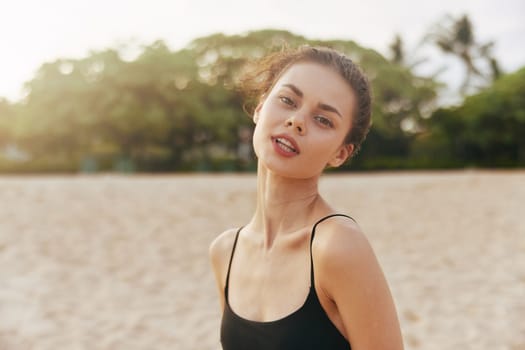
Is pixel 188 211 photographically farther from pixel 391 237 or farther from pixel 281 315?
pixel 281 315

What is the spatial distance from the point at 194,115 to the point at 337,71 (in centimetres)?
2027

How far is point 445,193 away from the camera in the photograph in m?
12.0

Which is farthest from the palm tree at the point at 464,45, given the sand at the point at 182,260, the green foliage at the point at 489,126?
the sand at the point at 182,260

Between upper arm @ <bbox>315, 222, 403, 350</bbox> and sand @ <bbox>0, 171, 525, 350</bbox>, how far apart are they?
11.8ft

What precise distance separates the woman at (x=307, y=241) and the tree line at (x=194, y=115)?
18.2 m

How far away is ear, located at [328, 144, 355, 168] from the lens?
4.20 feet

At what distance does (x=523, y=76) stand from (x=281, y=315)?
31046 mm

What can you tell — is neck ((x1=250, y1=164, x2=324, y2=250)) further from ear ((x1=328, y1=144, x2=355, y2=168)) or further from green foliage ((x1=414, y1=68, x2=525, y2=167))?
green foliage ((x1=414, y1=68, x2=525, y2=167))

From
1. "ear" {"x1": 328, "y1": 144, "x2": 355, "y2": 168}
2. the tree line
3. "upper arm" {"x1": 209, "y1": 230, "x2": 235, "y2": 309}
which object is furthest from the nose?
the tree line

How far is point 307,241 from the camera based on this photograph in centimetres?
124

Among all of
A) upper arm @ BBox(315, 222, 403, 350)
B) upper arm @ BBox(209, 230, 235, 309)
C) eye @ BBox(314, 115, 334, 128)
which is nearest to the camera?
upper arm @ BBox(315, 222, 403, 350)

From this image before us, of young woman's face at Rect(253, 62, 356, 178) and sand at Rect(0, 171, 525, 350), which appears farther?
sand at Rect(0, 171, 525, 350)

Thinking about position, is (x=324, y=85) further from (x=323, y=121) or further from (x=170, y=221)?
(x=170, y=221)

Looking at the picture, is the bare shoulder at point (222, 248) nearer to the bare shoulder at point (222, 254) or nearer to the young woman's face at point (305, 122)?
the bare shoulder at point (222, 254)
